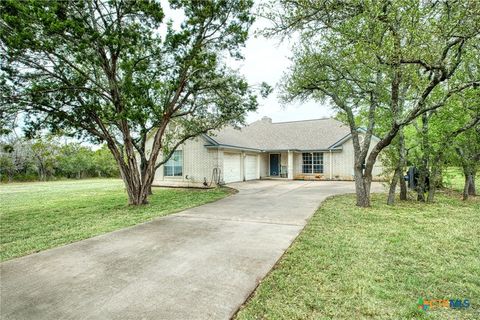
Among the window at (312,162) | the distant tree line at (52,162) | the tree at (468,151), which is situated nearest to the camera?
the tree at (468,151)

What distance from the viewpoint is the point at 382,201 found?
9969mm

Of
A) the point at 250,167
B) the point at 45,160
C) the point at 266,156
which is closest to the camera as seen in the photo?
the point at 250,167

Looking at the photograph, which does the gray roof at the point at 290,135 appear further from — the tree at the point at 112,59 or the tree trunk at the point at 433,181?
the tree trunk at the point at 433,181

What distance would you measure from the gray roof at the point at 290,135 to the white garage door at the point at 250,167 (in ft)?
3.19

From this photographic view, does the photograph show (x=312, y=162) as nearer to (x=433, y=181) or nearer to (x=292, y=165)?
(x=292, y=165)

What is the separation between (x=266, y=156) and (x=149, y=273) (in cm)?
1992

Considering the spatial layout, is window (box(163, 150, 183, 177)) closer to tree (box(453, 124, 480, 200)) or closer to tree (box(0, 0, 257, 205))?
tree (box(0, 0, 257, 205))

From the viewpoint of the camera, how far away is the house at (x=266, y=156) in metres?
17.2

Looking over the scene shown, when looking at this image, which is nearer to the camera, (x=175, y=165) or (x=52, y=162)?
(x=175, y=165)

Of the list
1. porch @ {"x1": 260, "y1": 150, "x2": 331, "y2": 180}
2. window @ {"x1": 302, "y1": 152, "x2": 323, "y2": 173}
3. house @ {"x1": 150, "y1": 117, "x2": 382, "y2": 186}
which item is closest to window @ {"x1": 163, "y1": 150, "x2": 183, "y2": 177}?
house @ {"x1": 150, "y1": 117, "x2": 382, "y2": 186}

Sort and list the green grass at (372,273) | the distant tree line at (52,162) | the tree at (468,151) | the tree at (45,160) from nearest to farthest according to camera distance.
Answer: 1. the green grass at (372,273)
2. the tree at (468,151)
3. the distant tree line at (52,162)
4. the tree at (45,160)

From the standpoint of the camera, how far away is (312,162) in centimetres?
2128

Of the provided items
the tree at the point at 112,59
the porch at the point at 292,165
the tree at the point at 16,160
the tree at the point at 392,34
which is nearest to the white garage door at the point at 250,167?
the porch at the point at 292,165
